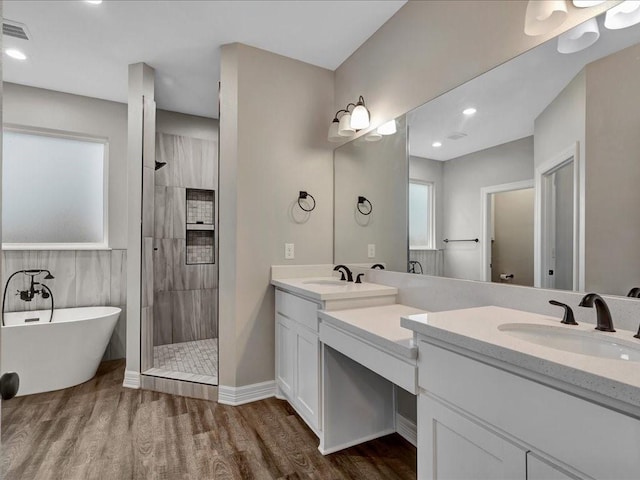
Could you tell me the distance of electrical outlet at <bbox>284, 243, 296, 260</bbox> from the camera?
2.67 m

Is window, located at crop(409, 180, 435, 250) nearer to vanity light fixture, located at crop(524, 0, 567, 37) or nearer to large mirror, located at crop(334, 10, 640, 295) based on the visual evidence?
large mirror, located at crop(334, 10, 640, 295)

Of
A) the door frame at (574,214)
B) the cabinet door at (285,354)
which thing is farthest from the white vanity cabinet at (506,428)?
the cabinet door at (285,354)

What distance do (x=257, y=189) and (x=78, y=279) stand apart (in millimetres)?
2076

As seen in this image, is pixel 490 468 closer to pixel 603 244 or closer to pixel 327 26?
pixel 603 244

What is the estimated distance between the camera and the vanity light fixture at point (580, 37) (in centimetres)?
125

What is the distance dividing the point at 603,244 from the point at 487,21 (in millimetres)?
1140

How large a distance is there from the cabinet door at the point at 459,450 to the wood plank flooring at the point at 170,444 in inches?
27.5

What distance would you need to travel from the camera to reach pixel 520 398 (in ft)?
2.97

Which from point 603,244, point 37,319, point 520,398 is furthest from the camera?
point 37,319

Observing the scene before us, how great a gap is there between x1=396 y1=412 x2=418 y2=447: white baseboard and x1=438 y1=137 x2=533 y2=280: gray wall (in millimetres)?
904

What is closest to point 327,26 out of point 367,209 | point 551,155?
point 367,209

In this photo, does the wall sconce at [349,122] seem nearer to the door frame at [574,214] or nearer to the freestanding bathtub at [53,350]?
the door frame at [574,214]

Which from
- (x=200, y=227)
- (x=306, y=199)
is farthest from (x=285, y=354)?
(x=200, y=227)

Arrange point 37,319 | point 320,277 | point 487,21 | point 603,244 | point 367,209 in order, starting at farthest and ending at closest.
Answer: point 37,319 < point 320,277 < point 367,209 < point 487,21 < point 603,244
